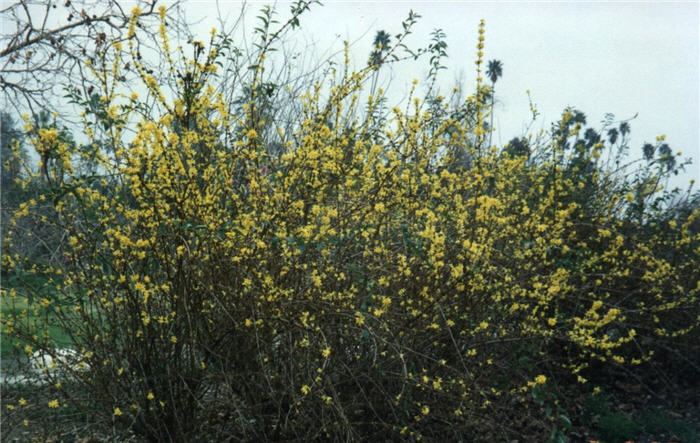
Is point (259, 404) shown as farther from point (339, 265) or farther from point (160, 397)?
point (339, 265)

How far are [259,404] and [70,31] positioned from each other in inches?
226

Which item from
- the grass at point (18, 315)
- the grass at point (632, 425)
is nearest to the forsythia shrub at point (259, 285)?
the grass at point (18, 315)

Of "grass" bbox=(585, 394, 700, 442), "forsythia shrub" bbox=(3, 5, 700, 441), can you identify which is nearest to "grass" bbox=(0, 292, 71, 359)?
"forsythia shrub" bbox=(3, 5, 700, 441)

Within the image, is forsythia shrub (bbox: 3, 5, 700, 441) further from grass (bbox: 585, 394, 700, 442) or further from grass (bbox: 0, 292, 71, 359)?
grass (bbox: 585, 394, 700, 442)

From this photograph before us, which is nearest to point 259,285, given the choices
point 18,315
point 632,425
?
point 18,315

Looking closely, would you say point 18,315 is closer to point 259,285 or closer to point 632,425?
point 259,285

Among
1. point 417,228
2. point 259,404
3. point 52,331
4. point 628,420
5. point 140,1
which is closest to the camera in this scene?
point 259,404

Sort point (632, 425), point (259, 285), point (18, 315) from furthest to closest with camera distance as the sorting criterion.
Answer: point (632, 425) → point (18, 315) → point (259, 285)

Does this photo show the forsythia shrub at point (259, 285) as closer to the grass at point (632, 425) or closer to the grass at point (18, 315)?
the grass at point (18, 315)

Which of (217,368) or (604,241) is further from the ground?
(604,241)

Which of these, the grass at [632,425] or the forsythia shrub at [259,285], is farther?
the grass at [632,425]

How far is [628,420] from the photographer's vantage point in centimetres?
457

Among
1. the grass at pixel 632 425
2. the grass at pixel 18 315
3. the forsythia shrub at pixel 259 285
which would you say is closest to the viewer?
the forsythia shrub at pixel 259 285

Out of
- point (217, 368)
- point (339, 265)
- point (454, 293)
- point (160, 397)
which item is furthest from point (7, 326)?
point (454, 293)
